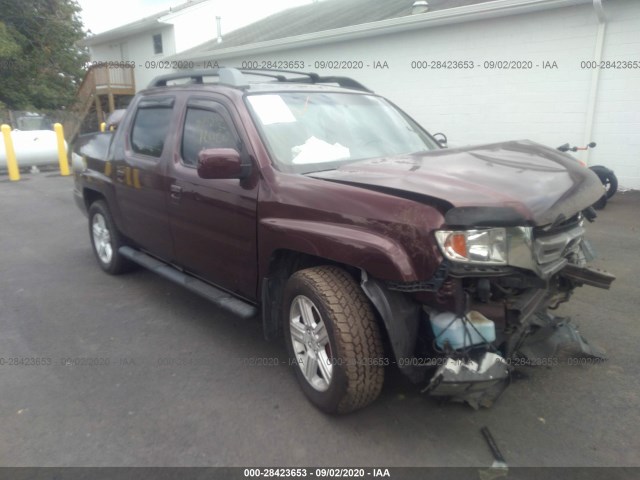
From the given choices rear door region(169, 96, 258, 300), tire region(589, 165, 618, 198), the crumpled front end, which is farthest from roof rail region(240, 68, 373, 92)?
tire region(589, 165, 618, 198)

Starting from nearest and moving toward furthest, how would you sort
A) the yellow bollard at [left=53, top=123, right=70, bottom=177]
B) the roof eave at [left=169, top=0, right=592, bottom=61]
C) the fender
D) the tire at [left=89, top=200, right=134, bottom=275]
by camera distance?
the fender → the tire at [left=89, top=200, right=134, bottom=275] → the roof eave at [left=169, top=0, right=592, bottom=61] → the yellow bollard at [left=53, top=123, right=70, bottom=177]

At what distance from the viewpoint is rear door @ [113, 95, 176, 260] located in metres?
4.24

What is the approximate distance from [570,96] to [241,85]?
7.59m

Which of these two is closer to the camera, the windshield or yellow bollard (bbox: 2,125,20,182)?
the windshield

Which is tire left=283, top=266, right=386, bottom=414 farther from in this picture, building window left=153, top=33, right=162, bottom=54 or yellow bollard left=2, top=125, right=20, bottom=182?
building window left=153, top=33, right=162, bottom=54

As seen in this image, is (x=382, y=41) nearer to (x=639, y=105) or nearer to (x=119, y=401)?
(x=639, y=105)

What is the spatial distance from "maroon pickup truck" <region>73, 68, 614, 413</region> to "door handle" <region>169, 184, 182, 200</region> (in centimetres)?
2

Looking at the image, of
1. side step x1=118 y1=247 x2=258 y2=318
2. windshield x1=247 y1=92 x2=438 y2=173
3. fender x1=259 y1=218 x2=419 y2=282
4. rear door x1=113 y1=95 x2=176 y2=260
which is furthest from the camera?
rear door x1=113 y1=95 x2=176 y2=260

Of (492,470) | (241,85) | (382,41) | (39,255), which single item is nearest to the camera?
(492,470)

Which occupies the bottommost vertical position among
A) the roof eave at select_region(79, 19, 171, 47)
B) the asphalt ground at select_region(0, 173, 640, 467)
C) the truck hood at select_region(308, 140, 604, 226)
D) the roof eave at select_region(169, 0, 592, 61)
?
the asphalt ground at select_region(0, 173, 640, 467)

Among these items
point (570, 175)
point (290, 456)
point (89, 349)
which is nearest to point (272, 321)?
point (290, 456)

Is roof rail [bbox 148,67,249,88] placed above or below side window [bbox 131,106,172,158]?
above

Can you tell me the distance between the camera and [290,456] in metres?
2.70

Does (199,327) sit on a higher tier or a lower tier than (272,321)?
lower
